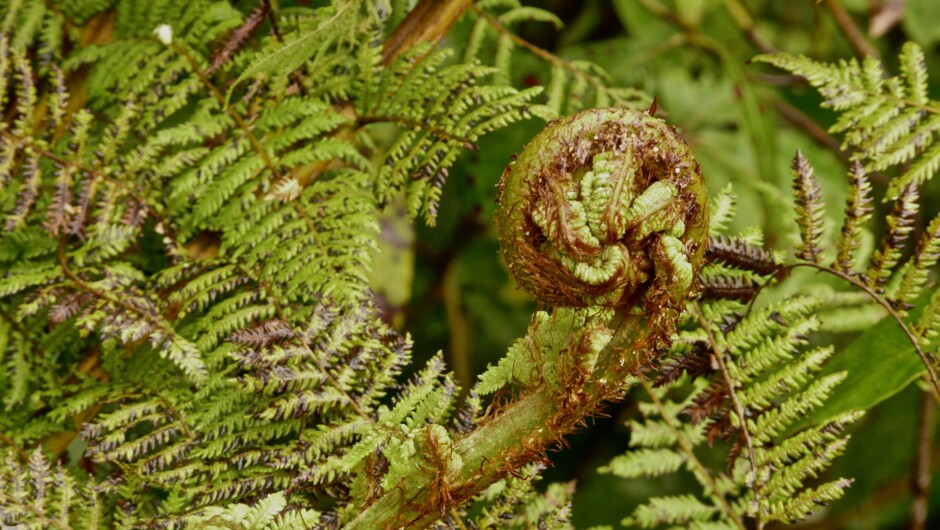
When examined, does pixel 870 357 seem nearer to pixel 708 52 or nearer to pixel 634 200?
pixel 634 200

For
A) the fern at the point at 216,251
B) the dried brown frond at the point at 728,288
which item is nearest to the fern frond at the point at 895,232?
the dried brown frond at the point at 728,288

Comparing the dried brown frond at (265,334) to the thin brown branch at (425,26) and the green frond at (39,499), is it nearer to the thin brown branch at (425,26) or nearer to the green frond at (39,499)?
the green frond at (39,499)

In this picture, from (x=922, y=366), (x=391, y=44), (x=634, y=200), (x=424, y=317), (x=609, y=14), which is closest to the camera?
(x=634, y=200)

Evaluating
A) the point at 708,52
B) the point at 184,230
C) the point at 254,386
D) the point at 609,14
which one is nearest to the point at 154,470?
the point at 254,386

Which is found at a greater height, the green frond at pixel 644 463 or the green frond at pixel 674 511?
the green frond at pixel 644 463

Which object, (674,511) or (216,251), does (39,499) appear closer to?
(216,251)

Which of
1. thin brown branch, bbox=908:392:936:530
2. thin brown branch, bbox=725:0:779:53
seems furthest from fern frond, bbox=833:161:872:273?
thin brown branch, bbox=725:0:779:53

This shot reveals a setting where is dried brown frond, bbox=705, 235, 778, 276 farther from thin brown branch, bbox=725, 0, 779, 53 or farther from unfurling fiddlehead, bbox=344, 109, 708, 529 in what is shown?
thin brown branch, bbox=725, 0, 779, 53
